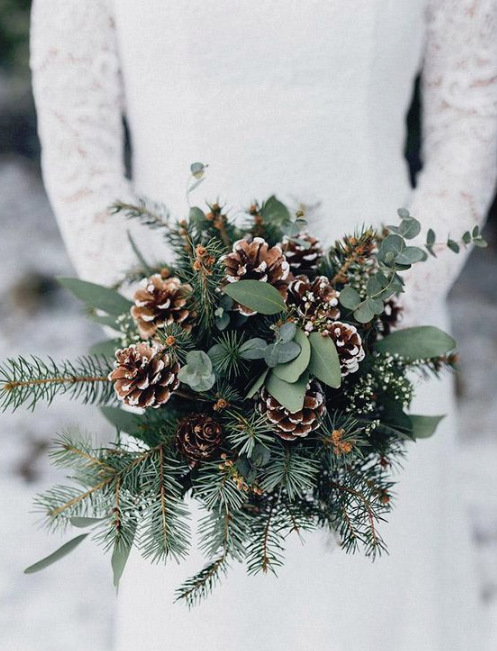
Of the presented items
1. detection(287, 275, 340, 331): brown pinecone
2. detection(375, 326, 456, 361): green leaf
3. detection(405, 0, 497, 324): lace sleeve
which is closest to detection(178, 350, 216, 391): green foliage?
detection(287, 275, 340, 331): brown pinecone

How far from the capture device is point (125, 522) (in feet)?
2.02

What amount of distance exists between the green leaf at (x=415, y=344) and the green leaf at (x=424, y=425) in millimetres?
83

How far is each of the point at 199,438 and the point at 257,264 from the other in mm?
169

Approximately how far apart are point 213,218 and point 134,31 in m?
0.36

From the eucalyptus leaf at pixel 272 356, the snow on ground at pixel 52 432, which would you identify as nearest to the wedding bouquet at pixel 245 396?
the eucalyptus leaf at pixel 272 356

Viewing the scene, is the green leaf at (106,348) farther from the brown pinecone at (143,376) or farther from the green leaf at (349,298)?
the green leaf at (349,298)

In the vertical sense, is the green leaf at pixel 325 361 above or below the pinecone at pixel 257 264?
below

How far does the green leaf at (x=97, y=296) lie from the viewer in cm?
80

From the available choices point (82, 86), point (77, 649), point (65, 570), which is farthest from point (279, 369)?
point (65, 570)

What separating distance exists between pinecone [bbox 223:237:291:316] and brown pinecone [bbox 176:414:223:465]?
108mm

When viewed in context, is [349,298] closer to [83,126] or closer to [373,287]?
[373,287]

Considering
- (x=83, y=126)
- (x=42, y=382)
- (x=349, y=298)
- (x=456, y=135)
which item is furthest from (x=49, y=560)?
(x=456, y=135)

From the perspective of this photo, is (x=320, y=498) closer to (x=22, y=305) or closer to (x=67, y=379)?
(x=67, y=379)

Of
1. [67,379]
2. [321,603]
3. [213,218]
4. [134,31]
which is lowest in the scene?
[321,603]
